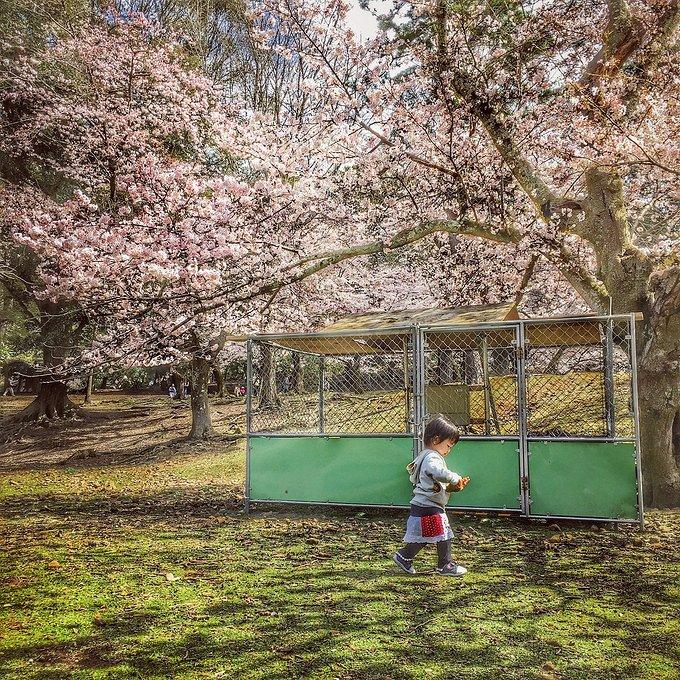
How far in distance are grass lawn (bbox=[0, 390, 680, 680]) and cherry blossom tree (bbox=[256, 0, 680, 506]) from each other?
2655 millimetres

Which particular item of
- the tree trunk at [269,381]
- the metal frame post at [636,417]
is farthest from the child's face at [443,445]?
the tree trunk at [269,381]

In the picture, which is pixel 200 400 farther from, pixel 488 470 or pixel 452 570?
pixel 452 570

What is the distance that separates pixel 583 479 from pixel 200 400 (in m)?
12.9

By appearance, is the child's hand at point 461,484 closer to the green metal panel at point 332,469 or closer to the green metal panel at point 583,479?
the green metal panel at point 583,479

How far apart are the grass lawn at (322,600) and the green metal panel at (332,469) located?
0.30 m

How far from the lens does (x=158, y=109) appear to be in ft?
55.2

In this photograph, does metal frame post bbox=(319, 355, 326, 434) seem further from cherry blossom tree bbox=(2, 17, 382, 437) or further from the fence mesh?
cherry blossom tree bbox=(2, 17, 382, 437)

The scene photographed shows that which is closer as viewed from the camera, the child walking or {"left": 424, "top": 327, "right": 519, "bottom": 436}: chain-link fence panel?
the child walking

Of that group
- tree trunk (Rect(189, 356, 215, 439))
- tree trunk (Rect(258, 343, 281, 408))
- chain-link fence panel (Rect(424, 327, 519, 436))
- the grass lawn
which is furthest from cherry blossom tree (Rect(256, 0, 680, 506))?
tree trunk (Rect(189, 356, 215, 439))

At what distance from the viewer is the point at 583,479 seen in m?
7.36

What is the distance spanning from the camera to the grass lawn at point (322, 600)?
376 cm

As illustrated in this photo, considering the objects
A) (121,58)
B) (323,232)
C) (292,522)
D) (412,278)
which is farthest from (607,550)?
(121,58)

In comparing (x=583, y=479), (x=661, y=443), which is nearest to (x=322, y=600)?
(x=583, y=479)

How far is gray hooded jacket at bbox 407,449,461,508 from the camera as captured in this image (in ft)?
17.7
